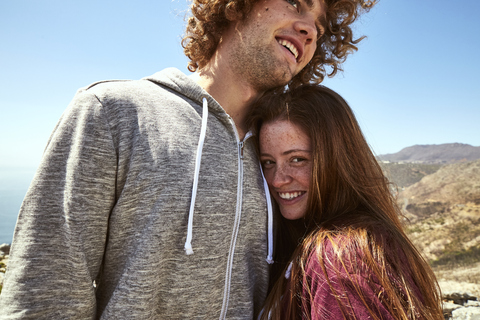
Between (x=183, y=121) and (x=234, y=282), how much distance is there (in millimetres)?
991

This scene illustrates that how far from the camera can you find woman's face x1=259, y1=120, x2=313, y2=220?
213 centimetres

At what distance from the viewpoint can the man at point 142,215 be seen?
4.15ft

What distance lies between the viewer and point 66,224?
1.28 meters

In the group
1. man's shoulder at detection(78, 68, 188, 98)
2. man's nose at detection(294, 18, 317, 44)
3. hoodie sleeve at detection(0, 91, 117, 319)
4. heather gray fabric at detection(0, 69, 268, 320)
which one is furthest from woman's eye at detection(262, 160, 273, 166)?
hoodie sleeve at detection(0, 91, 117, 319)

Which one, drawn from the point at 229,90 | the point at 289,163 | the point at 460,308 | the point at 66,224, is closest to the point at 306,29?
the point at 229,90

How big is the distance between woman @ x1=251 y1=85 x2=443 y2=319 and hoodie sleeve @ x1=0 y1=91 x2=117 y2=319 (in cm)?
107

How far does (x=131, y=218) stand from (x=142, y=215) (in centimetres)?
6

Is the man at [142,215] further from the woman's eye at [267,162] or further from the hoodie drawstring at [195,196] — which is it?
the woman's eye at [267,162]

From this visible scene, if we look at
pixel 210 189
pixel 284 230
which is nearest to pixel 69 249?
pixel 210 189

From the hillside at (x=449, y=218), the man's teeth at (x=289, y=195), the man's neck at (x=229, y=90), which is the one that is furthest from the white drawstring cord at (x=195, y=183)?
the hillside at (x=449, y=218)

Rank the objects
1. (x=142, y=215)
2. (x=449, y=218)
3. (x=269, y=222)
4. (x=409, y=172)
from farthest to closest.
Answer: (x=409, y=172), (x=449, y=218), (x=269, y=222), (x=142, y=215)

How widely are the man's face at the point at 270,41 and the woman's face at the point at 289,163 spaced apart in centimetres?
39

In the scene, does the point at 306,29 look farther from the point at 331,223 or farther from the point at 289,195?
the point at 331,223

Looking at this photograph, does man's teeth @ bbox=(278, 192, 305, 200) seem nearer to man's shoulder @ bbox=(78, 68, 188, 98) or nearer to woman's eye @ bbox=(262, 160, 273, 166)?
woman's eye @ bbox=(262, 160, 273, 166)
